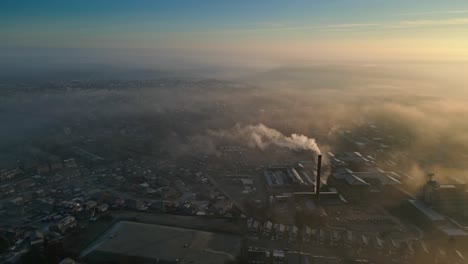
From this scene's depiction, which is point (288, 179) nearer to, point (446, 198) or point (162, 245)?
point (446, 198)

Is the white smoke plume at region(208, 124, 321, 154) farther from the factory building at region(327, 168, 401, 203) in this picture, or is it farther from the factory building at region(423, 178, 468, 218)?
the factory building at region(423, 178, 468, 218)

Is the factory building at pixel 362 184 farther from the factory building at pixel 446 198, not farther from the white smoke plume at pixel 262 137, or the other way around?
the white smoke plume at pixel 262 137

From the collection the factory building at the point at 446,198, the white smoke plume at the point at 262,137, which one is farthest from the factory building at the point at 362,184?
the white smoke plume at the point at 262,137

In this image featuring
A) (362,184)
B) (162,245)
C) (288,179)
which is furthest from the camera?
(288,179)

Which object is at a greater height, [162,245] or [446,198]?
[162,245]

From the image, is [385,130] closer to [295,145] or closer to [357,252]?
[295,145]

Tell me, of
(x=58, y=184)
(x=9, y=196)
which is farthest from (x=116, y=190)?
(x=9, y=196)

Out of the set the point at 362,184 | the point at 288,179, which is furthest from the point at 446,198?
the point at 288,179

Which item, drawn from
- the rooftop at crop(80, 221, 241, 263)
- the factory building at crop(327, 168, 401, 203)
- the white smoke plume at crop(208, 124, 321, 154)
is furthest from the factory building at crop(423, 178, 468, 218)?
the rooftop at crop(80, 221, 241, 263)

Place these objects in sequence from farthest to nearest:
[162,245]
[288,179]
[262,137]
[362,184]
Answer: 1. [262,137]
2. [288,179]
3. [362,184]
4. [162,245]
